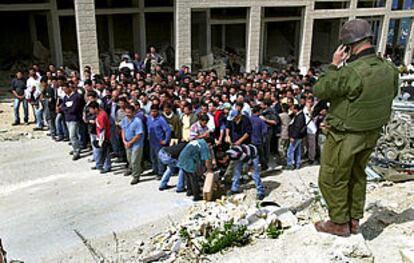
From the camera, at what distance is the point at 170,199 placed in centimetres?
768

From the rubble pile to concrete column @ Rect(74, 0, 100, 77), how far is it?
28.8 feet

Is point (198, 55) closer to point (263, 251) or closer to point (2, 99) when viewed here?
point (2, 99)

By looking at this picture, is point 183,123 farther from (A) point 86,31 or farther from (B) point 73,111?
(A) point 86,31

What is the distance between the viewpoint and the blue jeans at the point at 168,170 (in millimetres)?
7871

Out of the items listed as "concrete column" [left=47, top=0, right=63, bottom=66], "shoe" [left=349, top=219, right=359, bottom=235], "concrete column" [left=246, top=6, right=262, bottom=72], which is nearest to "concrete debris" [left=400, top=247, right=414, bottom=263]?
"shoe" [left=349, top=219, right=359, bottom=235]

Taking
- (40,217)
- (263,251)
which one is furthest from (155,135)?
(263,251)

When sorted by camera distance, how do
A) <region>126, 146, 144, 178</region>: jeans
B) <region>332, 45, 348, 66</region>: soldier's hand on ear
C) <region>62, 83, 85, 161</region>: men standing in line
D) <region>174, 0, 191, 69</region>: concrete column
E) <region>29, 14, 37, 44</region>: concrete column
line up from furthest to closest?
<region>29, 14, 37, 44</region>: concrete column < <region>174, 0, 191, 69</region>: concrete column < <region>62, 83, 85, 161</region>: men standing in line < <region>126, 146, 144, 178</region>: jeans < <region>332, 45, 348, 66</region>: soldier's hand on ear

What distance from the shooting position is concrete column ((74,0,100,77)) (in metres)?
12.9

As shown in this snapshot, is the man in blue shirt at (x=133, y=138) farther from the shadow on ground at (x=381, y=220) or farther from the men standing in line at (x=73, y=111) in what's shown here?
the shadow on ground at (x=381, y=220)

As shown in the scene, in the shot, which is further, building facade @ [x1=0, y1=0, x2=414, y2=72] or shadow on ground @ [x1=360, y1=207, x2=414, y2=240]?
building facade @ [x1=0, y1=0, x2=414, y2=72]

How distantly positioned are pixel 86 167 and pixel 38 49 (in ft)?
33.0

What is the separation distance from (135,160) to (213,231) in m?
3.49

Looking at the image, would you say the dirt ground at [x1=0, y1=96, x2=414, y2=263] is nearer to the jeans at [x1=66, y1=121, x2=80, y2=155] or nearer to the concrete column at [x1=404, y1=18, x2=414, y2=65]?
the jeans at [x1=66, y1=121, x2=80, y2=155]

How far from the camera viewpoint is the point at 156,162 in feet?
28.0
